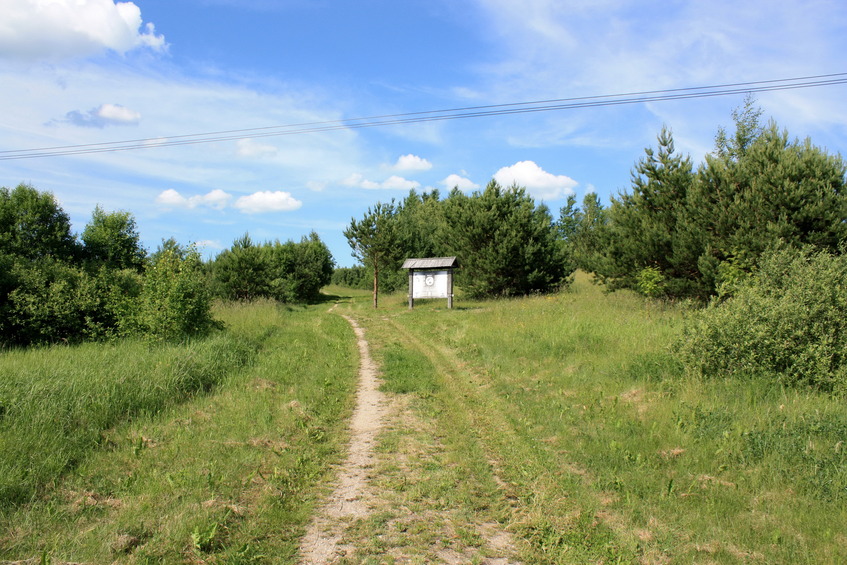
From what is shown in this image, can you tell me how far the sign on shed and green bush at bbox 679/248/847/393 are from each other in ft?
54.7

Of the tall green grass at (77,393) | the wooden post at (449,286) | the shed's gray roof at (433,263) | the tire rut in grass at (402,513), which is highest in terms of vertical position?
the shed's gray roof at (433,263)

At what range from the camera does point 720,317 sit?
27.7ft

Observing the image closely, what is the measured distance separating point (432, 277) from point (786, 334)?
1853 centimetres

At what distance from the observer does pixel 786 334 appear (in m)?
7.73

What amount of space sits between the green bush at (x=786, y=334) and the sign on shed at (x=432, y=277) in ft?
54.7

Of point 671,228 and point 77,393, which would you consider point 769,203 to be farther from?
point 77,393

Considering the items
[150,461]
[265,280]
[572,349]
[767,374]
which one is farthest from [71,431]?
[265,280]

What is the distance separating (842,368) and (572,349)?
478 centimetres

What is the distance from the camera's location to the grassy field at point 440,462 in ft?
13.4

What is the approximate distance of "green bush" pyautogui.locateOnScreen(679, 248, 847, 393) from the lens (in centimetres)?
736

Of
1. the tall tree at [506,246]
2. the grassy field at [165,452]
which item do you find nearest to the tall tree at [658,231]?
the tall tree at [506,246]

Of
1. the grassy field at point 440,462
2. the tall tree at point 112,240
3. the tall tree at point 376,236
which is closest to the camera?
the grassy field at point 440,462

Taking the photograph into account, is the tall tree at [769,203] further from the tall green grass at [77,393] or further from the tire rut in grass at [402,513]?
the tall green grass at [77,393]

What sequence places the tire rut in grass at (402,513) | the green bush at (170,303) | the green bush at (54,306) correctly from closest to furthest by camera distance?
the tire rut in grass at (402,513), the green bush at (170,303), the green bush at (54,306)
